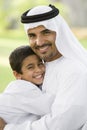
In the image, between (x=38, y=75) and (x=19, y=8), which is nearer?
(x=38, y=75)

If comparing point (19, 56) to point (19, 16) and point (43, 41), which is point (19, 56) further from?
point (19, 16)

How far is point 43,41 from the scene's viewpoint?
238 centimetres

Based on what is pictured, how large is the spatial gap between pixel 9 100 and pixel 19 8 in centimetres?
1162

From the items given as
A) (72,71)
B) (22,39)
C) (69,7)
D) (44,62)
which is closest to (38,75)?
(44,62)

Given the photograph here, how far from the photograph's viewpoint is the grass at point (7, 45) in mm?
10273

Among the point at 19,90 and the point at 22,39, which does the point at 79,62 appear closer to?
the point at 19,90

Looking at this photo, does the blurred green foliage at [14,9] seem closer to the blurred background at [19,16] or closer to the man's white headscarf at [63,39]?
the blurred background at [19,16]

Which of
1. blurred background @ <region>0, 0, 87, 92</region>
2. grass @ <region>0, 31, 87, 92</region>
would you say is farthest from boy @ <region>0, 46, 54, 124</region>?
blurred background @ <region>0, 0, 87, 92</region>

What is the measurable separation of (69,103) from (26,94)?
0.32 m

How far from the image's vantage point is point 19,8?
547 inches

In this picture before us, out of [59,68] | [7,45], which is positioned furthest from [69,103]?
[7,45]

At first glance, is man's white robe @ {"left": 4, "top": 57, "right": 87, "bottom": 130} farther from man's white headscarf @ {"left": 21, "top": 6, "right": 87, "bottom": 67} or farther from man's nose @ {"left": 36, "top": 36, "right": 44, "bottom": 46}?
man's nose @ {"left": 36, "top": 36, "right": 44, "bottom": 46}

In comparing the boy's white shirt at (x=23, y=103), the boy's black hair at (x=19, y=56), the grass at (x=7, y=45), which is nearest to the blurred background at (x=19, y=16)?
the grass at (x=7, y=45)

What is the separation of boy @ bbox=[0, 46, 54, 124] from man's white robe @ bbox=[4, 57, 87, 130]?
0.30ft
